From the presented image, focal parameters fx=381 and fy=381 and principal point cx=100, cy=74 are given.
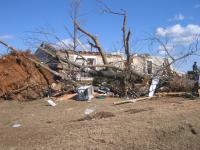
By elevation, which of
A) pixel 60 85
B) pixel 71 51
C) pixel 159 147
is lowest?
pixel 159 147

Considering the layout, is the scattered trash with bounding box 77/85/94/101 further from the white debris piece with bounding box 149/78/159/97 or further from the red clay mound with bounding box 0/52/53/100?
the white debris piece with bounding box 149/78/159/97

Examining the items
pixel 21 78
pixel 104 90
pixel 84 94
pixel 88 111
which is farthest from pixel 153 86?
pixel 21 78

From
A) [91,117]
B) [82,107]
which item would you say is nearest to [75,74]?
[82,107]

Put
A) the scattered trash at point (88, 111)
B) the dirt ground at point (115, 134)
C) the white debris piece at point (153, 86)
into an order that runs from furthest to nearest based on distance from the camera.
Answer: the white debris piece at point (153, 86) < the scattered trash at point (88, 111) < the dirt ground at point (115, 134)

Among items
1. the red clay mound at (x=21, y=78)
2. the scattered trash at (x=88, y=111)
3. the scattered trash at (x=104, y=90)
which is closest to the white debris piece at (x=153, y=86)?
the scattered trash at (x=104, y=90)

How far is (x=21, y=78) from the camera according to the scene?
14.2 meters

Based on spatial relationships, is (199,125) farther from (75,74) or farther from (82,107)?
(75,74)

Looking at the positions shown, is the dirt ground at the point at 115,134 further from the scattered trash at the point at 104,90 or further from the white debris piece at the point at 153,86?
the scattered trash at the point at 104,90

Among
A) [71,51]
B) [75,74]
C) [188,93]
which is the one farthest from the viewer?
[71,51]

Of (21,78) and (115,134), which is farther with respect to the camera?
(21,78)

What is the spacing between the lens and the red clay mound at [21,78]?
46.0 feet

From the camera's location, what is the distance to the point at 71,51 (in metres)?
17.0

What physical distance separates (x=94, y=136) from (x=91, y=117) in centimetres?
246

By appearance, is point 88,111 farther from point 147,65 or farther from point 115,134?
point 147,65
